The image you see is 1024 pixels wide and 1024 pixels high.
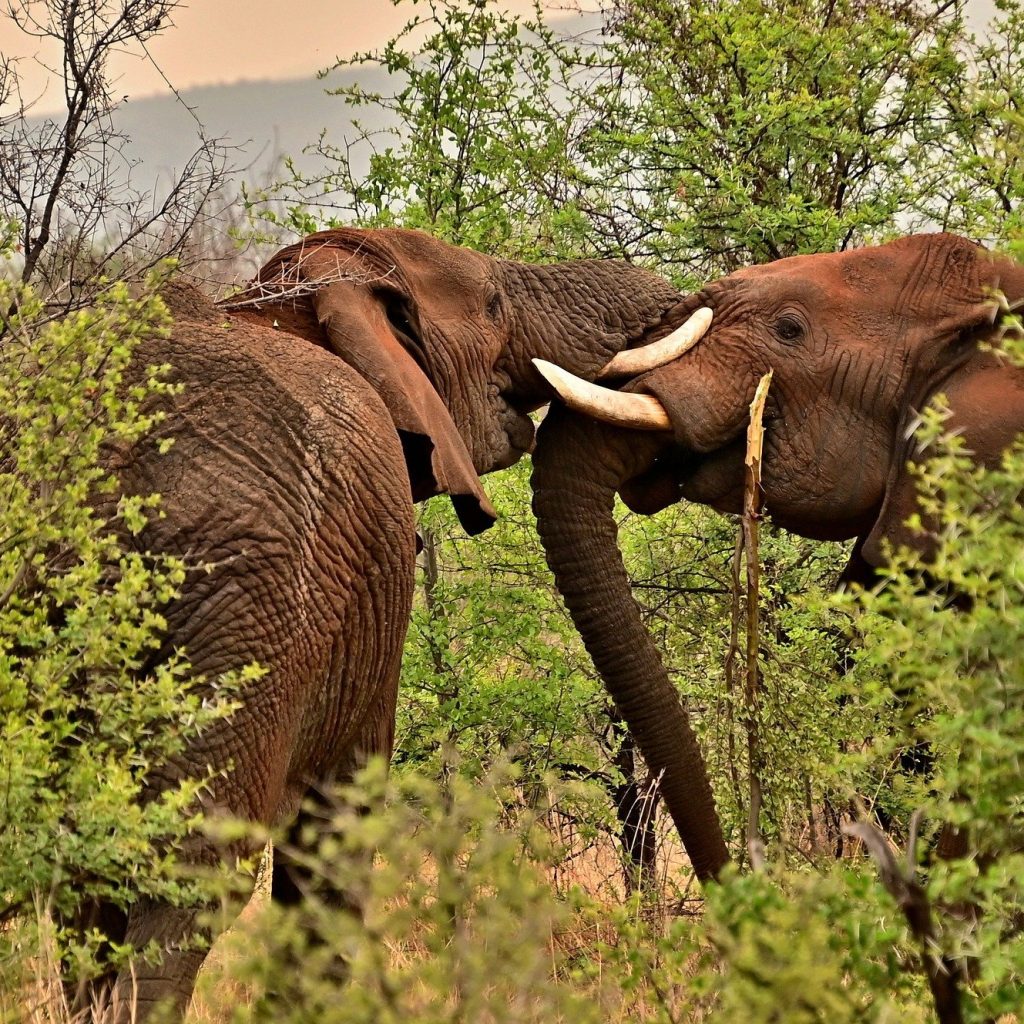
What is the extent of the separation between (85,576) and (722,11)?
515 centimetres

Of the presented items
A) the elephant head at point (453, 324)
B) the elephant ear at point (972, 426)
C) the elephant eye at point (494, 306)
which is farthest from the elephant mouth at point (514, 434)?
the elephant ear at point (972, 426)

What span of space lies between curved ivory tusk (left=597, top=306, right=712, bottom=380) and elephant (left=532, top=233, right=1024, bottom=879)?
1.6 inches

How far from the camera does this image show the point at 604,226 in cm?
827

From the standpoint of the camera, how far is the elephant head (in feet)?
17.9

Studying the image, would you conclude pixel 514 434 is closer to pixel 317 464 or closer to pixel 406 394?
pixel 406 394

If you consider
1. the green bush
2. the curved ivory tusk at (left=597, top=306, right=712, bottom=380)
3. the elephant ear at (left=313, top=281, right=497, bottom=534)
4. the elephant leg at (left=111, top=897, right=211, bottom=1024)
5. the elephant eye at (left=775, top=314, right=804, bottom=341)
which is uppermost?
the elephant eye at (left=775, top=314, right=804, bottom=341)

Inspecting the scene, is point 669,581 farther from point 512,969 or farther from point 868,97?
point 512,969

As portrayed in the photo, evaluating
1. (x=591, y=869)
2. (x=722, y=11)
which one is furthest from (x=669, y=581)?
(x=722, y=11)

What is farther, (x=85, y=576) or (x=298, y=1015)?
(x=85, y=576)

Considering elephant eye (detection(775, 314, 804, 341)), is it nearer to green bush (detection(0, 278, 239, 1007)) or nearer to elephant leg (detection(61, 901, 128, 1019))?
green bush (detection(0, 278, 239, 1007))

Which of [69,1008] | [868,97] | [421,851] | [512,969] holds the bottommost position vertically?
[69,1008]

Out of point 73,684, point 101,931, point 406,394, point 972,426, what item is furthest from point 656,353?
point 101,931

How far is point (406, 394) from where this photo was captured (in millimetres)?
5348

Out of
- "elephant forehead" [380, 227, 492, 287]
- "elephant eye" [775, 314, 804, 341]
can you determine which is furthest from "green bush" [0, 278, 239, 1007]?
"elephant eye" [775, 314, 804, 341]
